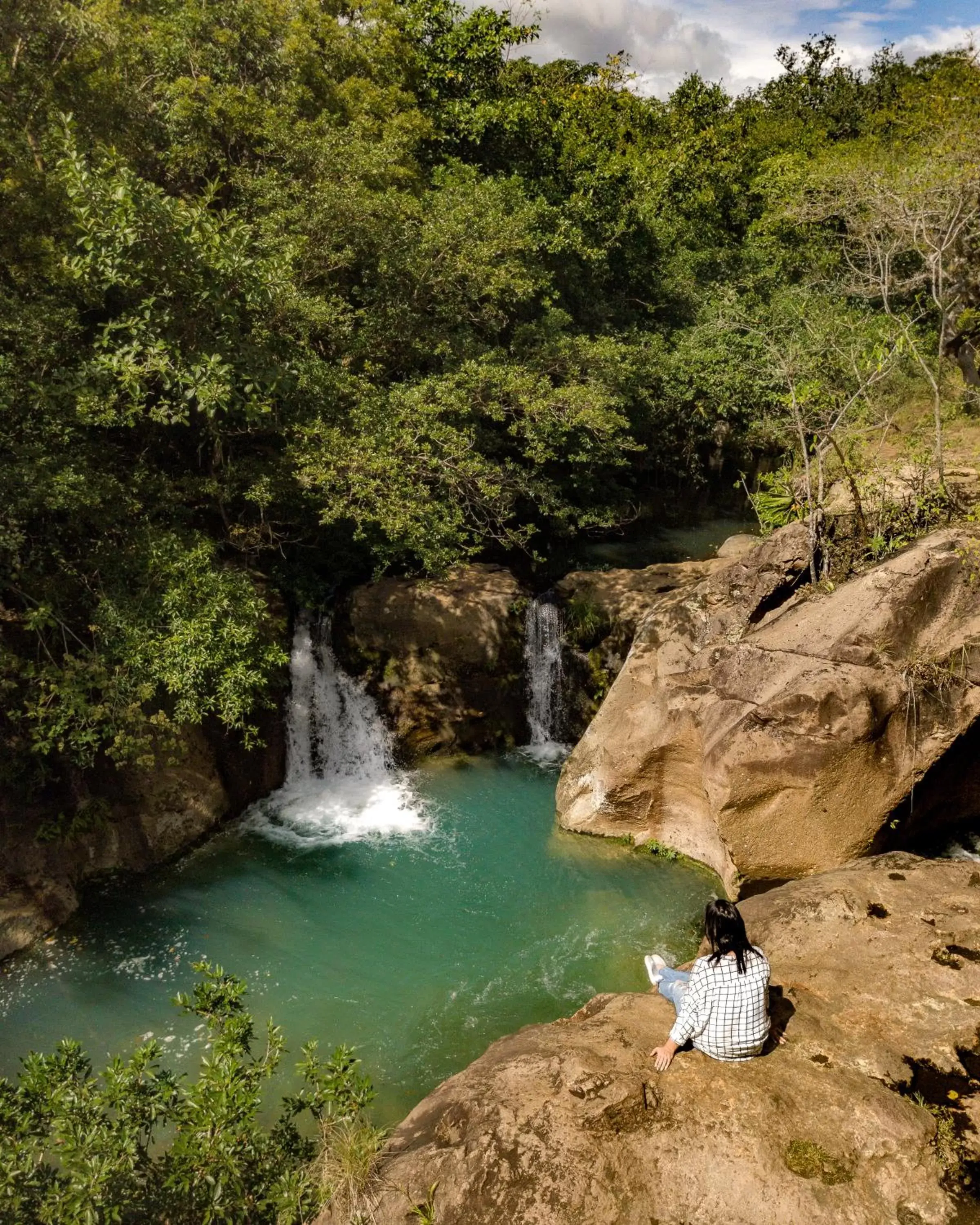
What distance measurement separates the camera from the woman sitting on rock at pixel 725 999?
215 inches

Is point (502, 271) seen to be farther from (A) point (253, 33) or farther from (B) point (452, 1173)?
(B) point (452, 1173)

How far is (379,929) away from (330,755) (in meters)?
4.04

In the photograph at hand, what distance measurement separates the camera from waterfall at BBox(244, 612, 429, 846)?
12609 mm

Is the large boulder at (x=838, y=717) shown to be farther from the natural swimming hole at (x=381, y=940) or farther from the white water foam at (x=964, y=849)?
the natural swimming hole at (x=381, y=940)

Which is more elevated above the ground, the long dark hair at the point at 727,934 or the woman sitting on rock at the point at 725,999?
the long dark hair at the point at 727,934

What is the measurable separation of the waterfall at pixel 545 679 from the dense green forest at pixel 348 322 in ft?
6.39

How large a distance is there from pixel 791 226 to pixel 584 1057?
82.6 ft

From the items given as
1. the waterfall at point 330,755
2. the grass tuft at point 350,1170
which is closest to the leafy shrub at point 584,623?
the waterfall at point 330,755

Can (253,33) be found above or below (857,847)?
above

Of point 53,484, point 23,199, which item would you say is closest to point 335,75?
point 23,199

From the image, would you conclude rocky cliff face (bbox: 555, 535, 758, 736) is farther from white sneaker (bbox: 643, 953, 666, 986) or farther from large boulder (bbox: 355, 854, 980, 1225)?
large boulder (bbox: 355, 854, 980, 1225)

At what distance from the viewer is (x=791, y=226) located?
24094 millimetres

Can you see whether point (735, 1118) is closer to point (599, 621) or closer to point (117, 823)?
point (117, 823)

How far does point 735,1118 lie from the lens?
16.9 feet
